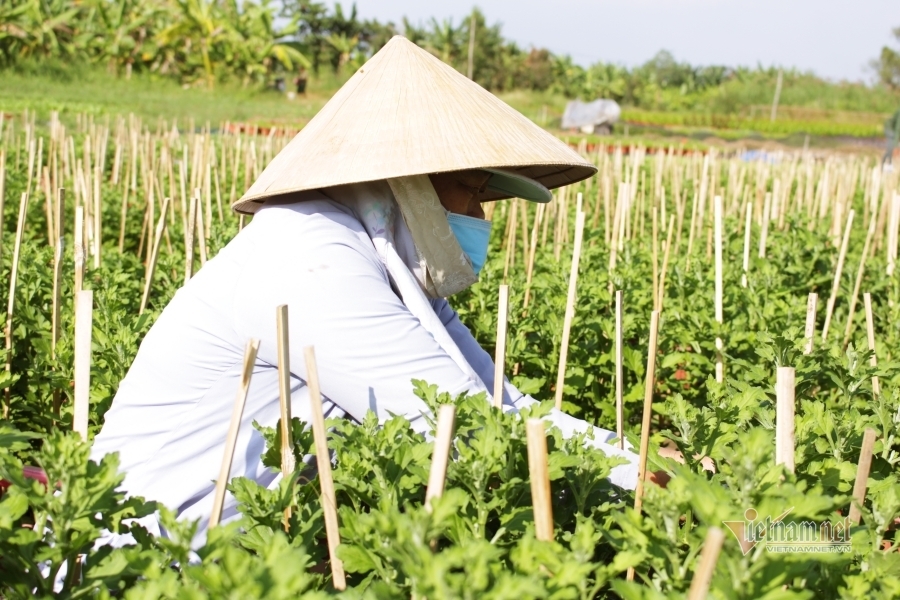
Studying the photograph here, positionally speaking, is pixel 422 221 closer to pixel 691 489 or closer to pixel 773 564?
pixel 691 489

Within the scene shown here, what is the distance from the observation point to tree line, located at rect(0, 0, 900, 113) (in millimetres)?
27453

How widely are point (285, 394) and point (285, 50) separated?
1223 inches

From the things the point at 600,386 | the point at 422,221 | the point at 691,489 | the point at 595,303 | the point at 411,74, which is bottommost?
the point at 600,386

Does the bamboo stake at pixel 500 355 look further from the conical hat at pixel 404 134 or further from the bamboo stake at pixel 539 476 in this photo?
the bamboo stake at pixel 539 476

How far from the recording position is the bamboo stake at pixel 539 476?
1.20 metres

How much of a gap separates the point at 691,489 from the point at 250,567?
65cm

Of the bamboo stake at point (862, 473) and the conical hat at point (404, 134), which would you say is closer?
the bamboo stake at point (862, 473)

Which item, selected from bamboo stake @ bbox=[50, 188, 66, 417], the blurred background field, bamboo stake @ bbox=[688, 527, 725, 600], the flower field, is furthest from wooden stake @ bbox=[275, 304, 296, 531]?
the blurred background field

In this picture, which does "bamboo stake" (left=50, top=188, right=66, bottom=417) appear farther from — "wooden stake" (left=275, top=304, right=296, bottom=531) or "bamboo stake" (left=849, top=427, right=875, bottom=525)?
"bamboo stake" (left=849, top=427, right=875, bottom=525)

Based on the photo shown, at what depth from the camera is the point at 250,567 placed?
125 centimetres

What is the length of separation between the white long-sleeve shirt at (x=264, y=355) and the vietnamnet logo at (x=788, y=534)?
446 millimetres

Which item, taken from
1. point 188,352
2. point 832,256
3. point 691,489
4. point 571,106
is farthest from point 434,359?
point 571,106

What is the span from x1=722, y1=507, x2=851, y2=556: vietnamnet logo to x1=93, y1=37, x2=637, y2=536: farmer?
16.2 inches

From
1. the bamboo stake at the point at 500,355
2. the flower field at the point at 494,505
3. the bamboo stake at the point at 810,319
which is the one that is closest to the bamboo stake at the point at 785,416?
the flower field at the point at 494,505
